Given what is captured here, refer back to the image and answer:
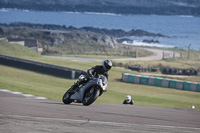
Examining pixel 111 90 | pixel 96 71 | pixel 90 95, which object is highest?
pixel 96 71

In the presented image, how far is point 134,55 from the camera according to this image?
6775 centimetres

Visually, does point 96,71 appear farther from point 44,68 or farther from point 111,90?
point 44,68

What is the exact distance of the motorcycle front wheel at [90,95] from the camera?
1135cm

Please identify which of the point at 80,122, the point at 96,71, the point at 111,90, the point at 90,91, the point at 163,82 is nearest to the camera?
the point at 80,122

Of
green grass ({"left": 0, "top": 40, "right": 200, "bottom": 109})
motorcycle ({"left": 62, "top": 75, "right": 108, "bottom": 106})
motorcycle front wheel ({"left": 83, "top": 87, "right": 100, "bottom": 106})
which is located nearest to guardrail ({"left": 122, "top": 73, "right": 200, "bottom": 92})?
green grass ({"left": 0, "top": 40, "right": 200, "bottom": 109})

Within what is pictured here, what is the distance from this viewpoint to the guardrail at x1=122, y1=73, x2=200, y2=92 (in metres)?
31.0

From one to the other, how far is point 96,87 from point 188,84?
68.7ft

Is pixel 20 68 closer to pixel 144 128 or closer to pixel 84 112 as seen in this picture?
pixel 84 112

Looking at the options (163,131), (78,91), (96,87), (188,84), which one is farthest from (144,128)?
(188,84)

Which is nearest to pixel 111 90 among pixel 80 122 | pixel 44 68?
pixel 44 68

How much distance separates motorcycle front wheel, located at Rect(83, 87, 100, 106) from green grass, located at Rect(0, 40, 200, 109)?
30.2 feet

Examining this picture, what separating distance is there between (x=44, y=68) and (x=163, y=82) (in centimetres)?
1039

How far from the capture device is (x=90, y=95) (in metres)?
11.7

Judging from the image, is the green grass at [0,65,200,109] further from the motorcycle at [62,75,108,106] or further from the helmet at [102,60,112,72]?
the helmet at [102,60,112,72]
